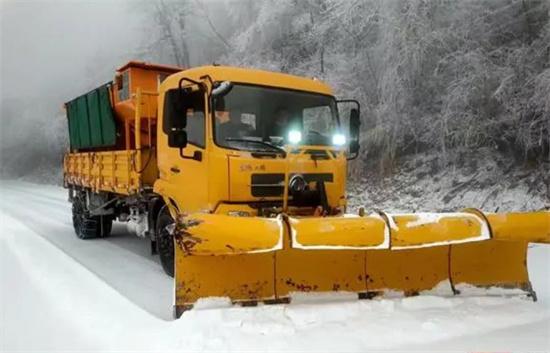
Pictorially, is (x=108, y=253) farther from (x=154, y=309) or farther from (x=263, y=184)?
(x=263, y=184)

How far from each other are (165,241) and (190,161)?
4.04 ft

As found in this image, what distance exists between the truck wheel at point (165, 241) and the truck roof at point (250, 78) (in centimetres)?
157

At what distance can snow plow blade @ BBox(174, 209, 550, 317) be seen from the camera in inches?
155

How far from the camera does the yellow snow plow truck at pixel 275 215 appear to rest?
13.2ft

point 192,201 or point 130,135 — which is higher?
point 130,135

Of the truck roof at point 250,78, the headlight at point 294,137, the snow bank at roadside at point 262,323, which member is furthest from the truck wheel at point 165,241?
the headlight at point 294,137

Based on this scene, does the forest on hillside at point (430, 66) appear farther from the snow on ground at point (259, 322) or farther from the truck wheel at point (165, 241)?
the truck wheel at point (165, 241)

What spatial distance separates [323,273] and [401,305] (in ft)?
2.46

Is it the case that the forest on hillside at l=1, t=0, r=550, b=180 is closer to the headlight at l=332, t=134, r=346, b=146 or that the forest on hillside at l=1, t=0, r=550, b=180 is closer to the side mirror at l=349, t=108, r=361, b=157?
the side mirror at l=349, t=108, r=361, b=157

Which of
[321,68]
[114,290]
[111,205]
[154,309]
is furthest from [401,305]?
[321,68]

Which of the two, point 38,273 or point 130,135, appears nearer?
point 38,273

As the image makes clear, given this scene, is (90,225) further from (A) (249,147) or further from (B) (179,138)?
(A) (249,147)

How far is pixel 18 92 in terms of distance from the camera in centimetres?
4700

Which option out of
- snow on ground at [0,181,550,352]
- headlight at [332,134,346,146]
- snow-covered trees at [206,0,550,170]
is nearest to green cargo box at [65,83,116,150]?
snow on ground at [0,181,550,352]
